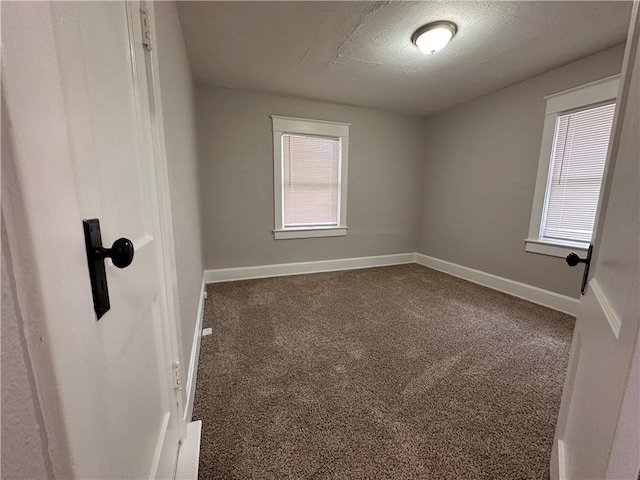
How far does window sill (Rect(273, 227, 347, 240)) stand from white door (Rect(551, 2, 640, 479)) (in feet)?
9.79

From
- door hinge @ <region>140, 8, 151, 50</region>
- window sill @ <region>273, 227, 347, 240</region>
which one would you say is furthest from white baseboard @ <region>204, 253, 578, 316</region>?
door hinge @ <region>140, 8, 151, 50</region>

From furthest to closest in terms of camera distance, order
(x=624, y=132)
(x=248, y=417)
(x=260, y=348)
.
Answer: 1. (x=260, y=348)
2. (x=248, y=417)
3. (x=624, y=132)

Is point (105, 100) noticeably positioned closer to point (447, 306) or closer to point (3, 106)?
point (3, 106)

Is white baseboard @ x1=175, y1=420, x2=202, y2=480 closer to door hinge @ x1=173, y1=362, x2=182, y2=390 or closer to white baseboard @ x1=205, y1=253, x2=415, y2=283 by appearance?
door hinge @ x1=173, y1=362, x2=182, y2=390

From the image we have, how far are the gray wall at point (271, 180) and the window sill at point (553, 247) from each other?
172 centimetres

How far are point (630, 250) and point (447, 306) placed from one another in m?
2.33

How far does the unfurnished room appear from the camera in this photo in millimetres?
305

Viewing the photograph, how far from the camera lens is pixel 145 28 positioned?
858 millimetres

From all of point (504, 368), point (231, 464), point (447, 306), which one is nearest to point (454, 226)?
point (447, 306)

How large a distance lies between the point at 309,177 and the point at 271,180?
534mm

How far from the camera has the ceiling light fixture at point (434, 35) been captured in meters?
1.90

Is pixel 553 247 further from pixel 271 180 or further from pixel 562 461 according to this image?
pixel 271 180

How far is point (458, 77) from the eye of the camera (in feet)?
9.00

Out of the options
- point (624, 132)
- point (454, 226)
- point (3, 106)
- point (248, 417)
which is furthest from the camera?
point (454, 226)
